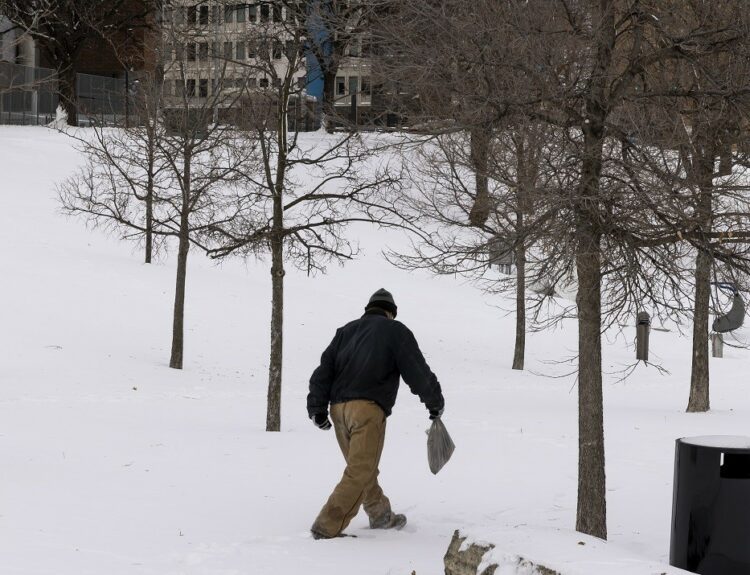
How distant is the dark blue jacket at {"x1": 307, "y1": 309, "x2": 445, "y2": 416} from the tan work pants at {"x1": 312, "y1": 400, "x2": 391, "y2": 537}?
9 cm

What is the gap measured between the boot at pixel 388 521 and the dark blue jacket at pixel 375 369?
845 millimetres

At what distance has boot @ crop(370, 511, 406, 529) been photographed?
8.18m

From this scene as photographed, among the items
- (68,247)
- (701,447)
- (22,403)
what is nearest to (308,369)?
(22,403)

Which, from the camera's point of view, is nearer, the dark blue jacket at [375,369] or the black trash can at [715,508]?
the black trash can at [715,508]

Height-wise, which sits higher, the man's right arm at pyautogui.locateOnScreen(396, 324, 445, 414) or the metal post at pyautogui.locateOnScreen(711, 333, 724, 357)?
the man's right arm at pyautogui.locateOnScreen(396, 324, 445, 414)

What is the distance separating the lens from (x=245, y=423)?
15.8 metres

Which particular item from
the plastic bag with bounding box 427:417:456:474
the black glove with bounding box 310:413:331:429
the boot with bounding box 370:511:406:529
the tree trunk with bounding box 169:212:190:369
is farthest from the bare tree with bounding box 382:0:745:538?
the tree trunk with bounding box 169:212:190:369

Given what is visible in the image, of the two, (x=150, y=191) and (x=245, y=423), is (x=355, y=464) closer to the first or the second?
(x=245, y=423)

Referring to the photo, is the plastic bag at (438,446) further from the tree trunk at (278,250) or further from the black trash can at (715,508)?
the tree trunk at (278,250)

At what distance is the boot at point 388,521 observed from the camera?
26.8ft

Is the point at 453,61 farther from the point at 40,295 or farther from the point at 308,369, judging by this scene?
the point at 40,295

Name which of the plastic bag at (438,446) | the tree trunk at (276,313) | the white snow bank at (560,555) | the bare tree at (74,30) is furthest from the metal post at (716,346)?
the bare tree at (74,30)

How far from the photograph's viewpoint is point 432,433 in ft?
26.2

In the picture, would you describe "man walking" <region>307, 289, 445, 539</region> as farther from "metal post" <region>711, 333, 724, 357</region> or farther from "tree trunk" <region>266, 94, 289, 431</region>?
"metal post" <region>711, 333, 724, 357</region>
